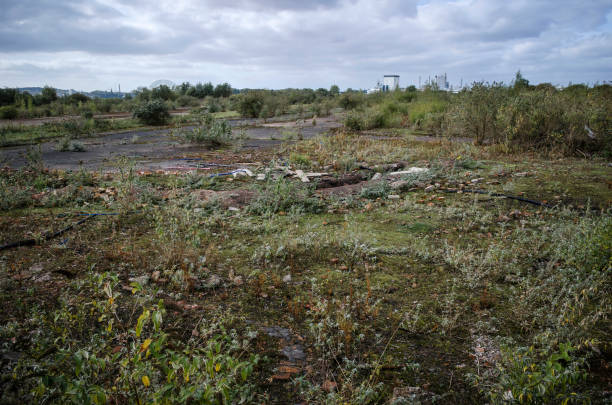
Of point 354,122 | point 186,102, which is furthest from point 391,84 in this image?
point 186,102

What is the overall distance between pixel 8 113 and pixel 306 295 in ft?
73.7

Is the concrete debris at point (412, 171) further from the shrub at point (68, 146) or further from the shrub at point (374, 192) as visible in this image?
the shrub at point (68, 146)

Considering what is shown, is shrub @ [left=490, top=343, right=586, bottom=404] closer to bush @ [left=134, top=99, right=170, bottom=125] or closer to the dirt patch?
the dirt patch

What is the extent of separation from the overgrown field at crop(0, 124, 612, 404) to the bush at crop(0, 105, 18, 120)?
54.6ft

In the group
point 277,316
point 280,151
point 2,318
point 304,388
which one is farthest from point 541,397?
point 280,151

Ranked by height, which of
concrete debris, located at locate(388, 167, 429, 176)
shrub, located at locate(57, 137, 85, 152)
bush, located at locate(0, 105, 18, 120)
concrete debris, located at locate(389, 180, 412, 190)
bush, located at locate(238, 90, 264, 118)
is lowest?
concrete debris, located at locate(389, 180, 412, 190)

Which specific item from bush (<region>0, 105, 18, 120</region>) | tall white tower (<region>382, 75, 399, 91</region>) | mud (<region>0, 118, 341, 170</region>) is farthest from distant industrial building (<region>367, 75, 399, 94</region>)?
bush (<region>0, 105, 18, 120</region>)

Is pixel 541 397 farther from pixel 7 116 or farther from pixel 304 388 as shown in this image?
pixel 7 116

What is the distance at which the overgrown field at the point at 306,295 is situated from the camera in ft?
6.24

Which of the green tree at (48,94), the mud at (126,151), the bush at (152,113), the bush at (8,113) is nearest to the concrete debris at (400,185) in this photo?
the mud at (126,151)

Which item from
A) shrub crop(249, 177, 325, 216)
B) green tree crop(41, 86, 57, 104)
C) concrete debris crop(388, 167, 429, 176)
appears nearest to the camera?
shrub crop(249, 177, 325, 216)

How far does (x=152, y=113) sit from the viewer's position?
1827 centimetres

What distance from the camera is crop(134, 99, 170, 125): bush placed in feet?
59.5

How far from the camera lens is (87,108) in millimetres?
21172
